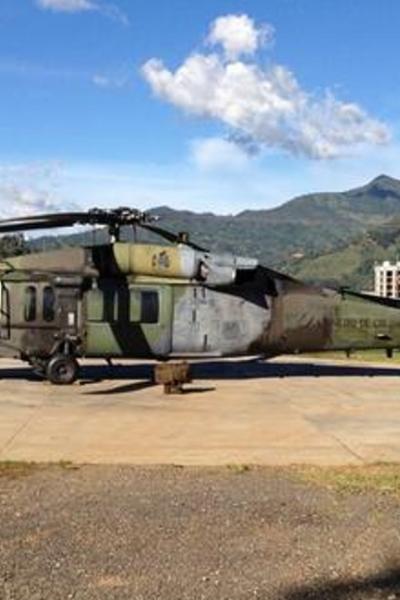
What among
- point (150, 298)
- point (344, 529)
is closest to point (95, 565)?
point (344, 529)

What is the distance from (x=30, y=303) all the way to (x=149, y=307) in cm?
260

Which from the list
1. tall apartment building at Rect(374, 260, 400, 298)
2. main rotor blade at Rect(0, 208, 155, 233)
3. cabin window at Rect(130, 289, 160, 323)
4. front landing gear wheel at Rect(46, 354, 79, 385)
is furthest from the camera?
tall apartment building at Rect(374, 260, 400, 298)

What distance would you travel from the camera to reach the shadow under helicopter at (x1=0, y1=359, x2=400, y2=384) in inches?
833

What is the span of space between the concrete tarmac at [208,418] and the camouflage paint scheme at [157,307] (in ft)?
2.85

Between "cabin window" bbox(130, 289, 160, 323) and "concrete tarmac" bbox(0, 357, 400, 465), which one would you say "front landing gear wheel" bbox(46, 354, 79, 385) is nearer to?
"concrete tarmac" bbox(0, 357, 400, 465)

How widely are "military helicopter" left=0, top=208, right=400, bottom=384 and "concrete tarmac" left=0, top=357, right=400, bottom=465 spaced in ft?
2.69

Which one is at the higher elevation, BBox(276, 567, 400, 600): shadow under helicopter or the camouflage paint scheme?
the camouflage paint scheme

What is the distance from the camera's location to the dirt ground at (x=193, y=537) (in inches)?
246

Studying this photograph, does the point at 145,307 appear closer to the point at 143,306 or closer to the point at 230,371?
the point at 143,306

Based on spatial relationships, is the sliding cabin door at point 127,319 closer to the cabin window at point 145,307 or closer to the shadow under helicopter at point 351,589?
the cabin window at point 145,307

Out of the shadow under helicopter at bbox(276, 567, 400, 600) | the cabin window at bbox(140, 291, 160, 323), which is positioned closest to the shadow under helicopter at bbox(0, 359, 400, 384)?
the cabin window at bbox(140, 291, 160, 323)

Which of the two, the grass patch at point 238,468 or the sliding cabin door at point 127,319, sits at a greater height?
the sliding cabin door at point 127,319

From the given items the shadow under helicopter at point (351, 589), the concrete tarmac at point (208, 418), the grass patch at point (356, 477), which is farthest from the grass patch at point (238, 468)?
the shadow under helicopter at point (351, 589)

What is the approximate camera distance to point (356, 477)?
1007 cm
